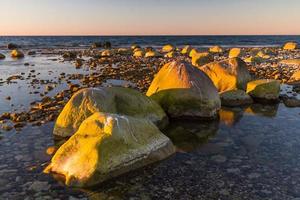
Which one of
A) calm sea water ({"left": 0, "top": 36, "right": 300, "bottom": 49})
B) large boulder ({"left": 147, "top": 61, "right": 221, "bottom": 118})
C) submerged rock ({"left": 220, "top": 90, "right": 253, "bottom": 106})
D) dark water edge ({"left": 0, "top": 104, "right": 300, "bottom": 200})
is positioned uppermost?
large boulder ({"left": 147, "top": 61, "right": 221, "bottom": 118})

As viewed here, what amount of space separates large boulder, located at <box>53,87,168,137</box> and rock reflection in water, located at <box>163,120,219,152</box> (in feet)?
2.05

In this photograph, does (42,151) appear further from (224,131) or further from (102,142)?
(224,131)

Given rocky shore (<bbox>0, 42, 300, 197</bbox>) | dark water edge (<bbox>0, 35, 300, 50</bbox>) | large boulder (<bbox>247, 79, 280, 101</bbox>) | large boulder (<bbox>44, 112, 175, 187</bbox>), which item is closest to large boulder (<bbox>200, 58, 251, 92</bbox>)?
rocky shore (<bbox>0, 42, 300, 197</bbox>)

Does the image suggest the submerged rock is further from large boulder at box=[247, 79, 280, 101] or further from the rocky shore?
large boulder at box=[247, 79, 280, 101]

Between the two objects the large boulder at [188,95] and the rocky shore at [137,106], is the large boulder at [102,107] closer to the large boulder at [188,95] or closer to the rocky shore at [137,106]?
the rocky shore at [137,106]

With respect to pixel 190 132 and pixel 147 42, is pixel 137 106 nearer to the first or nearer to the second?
pixel 190 132

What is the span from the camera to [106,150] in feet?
28.2

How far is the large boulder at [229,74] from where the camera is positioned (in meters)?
17.9

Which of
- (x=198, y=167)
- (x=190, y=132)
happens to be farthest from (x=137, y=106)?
(x=198, y=167)

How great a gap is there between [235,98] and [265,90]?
2.00 m

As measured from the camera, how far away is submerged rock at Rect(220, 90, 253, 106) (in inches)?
658

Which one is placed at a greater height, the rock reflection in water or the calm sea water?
the rock reflection in water

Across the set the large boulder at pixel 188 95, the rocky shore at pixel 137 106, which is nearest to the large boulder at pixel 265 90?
the rocky shore at pixel 137 106

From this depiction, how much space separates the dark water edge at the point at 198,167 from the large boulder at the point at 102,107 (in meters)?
0.67
